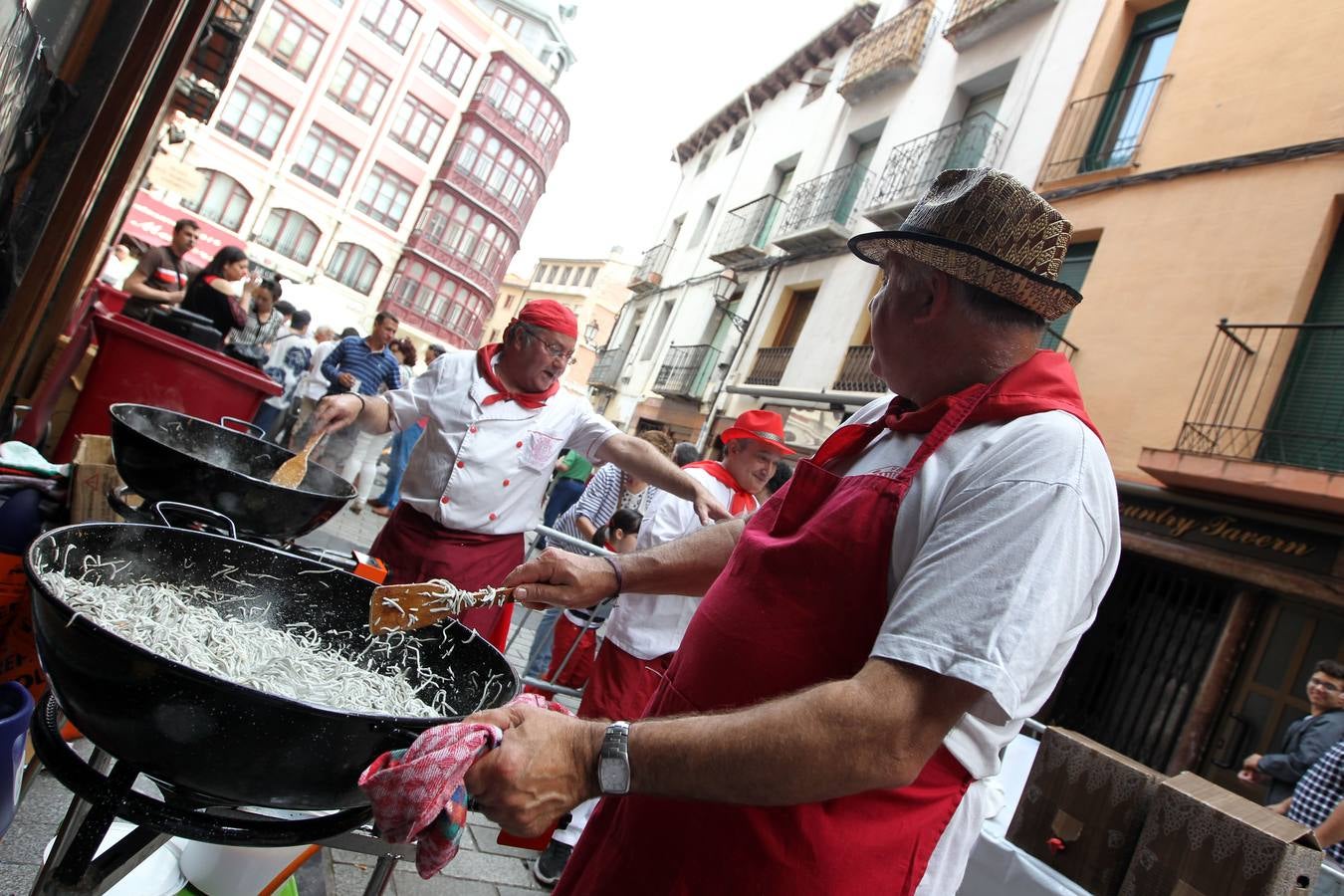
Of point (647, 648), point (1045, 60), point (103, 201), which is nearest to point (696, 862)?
point (647, 648)

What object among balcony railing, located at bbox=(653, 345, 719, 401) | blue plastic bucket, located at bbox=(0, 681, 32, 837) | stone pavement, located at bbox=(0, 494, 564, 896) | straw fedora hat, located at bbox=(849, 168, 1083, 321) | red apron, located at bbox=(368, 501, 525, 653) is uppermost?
balcony railing, located at bbox=(653, 345, 719, 401)

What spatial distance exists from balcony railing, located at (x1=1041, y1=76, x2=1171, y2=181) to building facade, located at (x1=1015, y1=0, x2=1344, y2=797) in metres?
0.10

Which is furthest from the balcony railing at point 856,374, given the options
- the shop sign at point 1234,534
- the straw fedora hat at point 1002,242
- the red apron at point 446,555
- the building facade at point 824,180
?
the straw fedora hat at point 1002,242

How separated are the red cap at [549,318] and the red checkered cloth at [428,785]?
7.98 ft

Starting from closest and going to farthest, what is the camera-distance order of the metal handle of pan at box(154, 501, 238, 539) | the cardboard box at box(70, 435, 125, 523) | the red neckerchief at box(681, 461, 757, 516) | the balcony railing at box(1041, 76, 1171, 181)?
1. the metal handle of pan at box(154, 501, 238, 539)
2. the cardboard box at box(70, 435, 125, 523)
3. the red neckerchief at box(681, 461, 757, 516)
4. the balcony railing at box(1041, 76, 1171, 181)

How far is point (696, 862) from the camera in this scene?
140cm

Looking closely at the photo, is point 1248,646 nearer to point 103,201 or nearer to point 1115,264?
point 1115,264

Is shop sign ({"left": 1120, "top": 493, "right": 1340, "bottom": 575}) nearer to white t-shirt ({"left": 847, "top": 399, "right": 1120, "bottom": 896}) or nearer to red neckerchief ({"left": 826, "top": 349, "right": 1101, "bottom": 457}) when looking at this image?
red neckerchief ({"left": 826, "top": 349, "right": 1101, "bottom": 457})

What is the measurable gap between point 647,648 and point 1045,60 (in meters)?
12.7

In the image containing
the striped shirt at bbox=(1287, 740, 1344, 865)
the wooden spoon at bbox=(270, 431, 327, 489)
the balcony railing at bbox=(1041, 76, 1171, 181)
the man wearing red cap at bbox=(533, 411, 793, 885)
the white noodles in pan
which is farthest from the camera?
the balcony railing at bbox=(1041, 76, 1171, 181)

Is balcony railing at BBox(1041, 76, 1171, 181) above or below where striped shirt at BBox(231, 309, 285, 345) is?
above

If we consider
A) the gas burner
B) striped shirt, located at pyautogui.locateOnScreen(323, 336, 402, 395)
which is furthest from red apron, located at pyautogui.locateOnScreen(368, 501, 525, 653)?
striped shirt, located at pyautogui.locateOnScreen(323, 336, 402, 395)

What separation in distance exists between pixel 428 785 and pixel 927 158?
15.4 meters

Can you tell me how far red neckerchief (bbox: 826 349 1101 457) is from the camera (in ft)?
4.34
